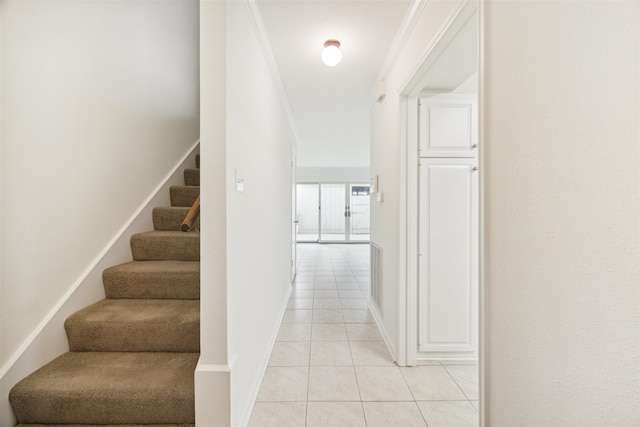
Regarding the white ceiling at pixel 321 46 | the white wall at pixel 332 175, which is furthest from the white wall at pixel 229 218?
the white wall at pixel 332 175

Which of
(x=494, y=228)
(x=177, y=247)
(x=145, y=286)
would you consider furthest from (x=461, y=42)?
(x=145, y=286)

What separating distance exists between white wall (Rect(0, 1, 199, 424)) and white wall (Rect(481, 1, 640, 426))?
2.14 m

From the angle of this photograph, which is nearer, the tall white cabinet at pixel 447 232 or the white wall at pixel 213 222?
the white wall at pixel 213 222

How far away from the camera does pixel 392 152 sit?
2.27 metres

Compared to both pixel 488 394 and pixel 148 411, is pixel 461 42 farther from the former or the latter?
pixel 148 411

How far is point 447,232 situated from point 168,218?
243 cm

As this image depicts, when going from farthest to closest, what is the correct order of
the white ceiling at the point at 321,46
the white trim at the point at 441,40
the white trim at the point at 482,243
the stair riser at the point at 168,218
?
1. the stair riser at the point at 168,218
2. the white ceiling at the point at 321,46
3. the white trim at the point at 441,40
4. the white trim at the point at 482,243

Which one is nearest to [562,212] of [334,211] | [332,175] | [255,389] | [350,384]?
[350,384]

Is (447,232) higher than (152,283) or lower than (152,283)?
higher

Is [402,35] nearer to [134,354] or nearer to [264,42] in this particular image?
[264,42]

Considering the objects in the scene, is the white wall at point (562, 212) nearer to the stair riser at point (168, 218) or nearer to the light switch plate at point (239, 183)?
the light switch plate at point (239, 183)

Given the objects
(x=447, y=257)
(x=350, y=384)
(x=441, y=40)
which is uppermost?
(x=441, y=40)

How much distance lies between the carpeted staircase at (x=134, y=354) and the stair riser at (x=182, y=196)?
0.61 metres

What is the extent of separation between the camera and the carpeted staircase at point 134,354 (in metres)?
1.24
